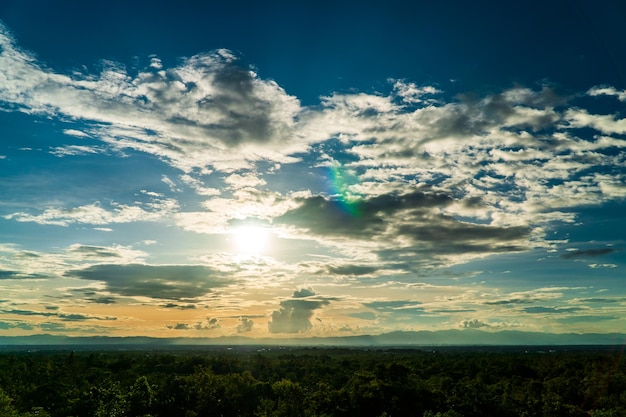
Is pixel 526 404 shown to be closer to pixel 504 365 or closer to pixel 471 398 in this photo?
pixel 471 398

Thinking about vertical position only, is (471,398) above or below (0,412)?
below

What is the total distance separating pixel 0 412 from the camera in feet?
151

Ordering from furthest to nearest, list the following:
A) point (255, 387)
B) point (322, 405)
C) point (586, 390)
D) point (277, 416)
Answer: point (586, 390), point (255, 387), point (322, 405), point (277, 416)

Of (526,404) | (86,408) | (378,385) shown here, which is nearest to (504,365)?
(526,404)

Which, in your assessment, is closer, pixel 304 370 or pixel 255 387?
pixel 255 387

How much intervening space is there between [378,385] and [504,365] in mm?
115971

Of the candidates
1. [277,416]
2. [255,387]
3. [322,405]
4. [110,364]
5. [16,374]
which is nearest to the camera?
[277,416]

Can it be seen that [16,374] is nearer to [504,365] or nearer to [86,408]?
[86,408]

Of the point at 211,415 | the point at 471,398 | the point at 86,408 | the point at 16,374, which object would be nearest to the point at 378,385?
the point at 471,398

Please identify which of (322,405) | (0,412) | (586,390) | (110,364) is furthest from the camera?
(110,364)

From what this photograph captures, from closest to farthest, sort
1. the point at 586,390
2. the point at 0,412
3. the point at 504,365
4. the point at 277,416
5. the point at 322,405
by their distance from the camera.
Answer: the point at 0,412
the point at 277,416
the point at 322,405
the point at 586,390
the point at 504,365

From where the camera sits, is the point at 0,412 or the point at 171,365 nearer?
the point at 0,412

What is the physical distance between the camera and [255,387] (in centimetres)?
8038

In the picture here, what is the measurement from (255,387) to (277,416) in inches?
865
